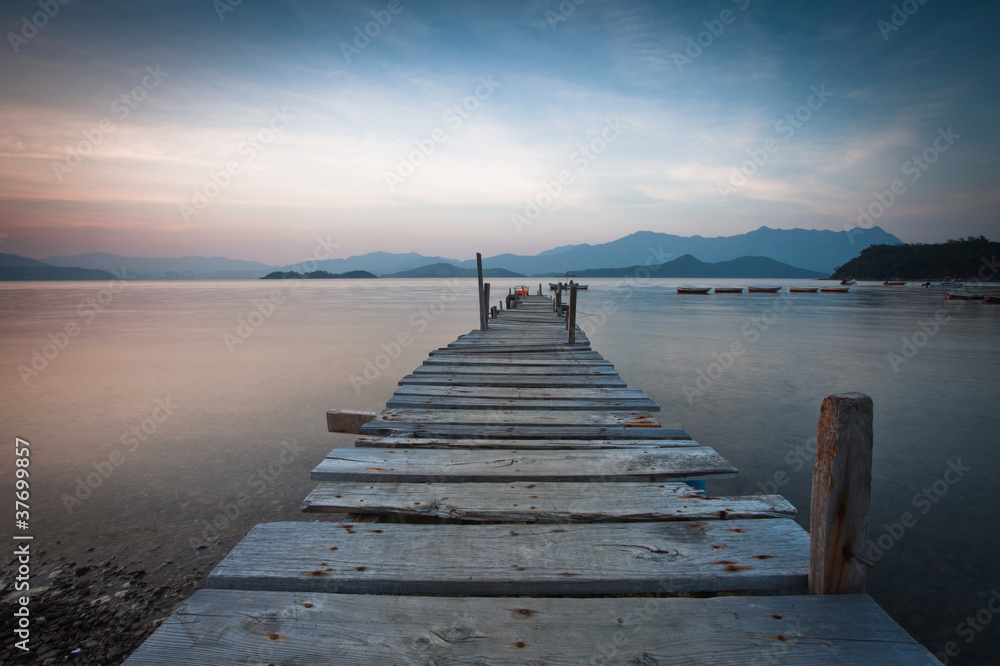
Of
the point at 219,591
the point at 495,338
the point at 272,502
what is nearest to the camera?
the point at 219,591

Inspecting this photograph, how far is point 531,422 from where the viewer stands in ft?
16.2

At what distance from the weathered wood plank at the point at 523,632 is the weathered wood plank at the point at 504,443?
1.97m

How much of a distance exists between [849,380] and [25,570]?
17427 millimetres

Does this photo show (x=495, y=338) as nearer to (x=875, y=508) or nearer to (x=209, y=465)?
(x=209, y=465)

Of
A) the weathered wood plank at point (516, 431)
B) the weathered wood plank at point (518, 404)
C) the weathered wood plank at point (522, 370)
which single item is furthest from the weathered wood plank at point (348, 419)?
the weathered wood plank at point (516, 431)

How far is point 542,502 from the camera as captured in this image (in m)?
3.10

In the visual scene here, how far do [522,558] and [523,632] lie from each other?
471 mm

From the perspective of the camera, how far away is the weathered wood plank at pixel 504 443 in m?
4.16

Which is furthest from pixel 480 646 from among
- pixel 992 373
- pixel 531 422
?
pixel 992 373

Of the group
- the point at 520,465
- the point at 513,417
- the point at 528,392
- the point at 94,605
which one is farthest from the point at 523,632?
the point at 528,392

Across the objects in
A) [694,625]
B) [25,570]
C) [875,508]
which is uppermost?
[694,625]

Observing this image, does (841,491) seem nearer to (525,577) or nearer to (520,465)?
(525,577)

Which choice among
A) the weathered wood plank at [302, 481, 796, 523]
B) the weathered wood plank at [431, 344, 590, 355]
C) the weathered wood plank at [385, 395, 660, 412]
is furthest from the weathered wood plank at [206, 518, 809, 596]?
the weathered wood plank at [431, 344, 590, 355]

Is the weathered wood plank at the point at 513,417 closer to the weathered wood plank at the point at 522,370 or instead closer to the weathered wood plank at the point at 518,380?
the weathered wood plank at the point at 518,380
